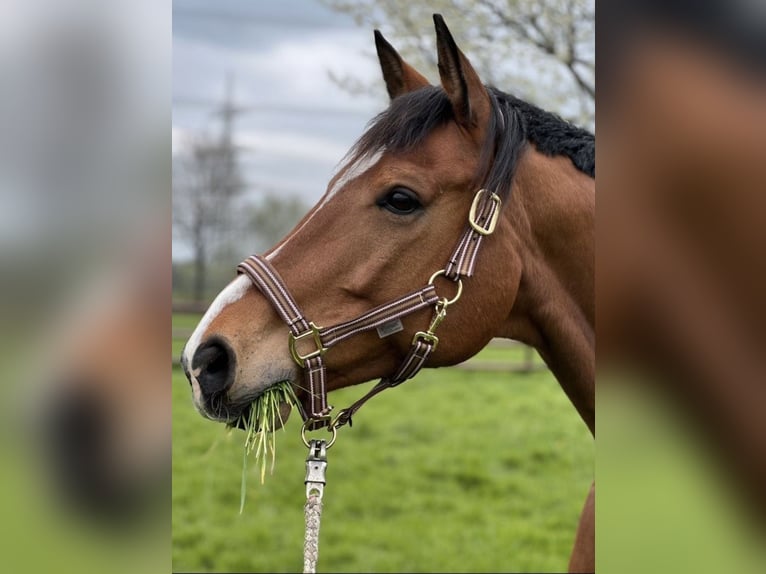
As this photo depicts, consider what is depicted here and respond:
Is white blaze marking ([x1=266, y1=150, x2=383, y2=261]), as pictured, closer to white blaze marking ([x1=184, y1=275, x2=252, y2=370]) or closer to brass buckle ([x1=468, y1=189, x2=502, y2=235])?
white blaze marking ([x1=184, y1=275, x2=252, y2=370])

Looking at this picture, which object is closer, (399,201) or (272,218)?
(399,201)

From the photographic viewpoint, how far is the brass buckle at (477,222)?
2.00 m

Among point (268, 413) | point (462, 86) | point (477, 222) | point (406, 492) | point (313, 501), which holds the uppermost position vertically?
point (462, 86)

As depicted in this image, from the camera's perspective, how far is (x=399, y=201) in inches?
78.9

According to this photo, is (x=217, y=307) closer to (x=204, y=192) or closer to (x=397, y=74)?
(x=397, y=74)

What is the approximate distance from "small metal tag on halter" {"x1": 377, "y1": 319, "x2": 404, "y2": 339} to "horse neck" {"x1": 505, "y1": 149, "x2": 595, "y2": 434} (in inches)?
16.0

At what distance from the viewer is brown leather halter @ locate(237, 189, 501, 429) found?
1.91 metres

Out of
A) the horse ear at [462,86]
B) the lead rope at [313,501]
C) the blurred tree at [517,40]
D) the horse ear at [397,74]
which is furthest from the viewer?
the blurred tree at [517,40]

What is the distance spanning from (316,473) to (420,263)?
67 cm

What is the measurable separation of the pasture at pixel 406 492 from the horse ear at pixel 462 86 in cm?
363

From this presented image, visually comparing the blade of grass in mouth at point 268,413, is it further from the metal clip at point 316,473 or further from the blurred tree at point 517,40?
the blurred tree at point 517,40
